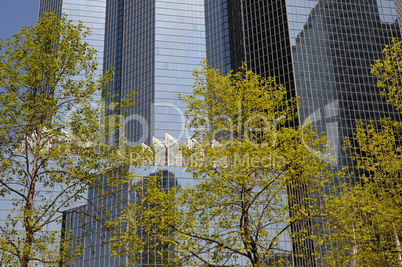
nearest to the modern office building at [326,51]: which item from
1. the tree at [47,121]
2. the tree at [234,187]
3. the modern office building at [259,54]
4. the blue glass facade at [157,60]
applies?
the modern office building at [259,54]

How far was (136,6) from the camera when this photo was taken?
17312cm

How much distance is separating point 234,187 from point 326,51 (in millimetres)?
108652

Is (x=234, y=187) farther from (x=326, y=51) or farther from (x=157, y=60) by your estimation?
(x=157, y=60)

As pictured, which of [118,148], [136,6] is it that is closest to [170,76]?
[136,6]

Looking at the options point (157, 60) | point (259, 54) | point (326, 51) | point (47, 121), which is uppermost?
point (157, 60)

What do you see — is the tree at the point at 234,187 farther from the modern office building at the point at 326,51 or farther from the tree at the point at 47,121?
the modern office building at the point at 326,51

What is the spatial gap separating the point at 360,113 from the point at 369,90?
732cm

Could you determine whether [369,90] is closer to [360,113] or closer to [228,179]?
[360,113]

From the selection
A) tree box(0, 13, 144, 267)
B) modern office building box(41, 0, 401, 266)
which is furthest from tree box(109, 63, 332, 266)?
modern office building box(41, 0, 401, 266)

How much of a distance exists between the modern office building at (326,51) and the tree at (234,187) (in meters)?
89.6

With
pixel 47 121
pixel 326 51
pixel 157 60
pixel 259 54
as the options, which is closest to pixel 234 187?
pixel 47 121

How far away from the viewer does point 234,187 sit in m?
26.8

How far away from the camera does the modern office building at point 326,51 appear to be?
122 m

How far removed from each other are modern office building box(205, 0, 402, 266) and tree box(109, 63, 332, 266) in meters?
89.6
